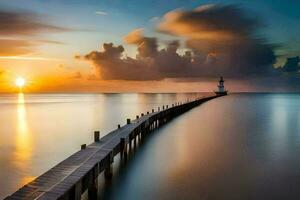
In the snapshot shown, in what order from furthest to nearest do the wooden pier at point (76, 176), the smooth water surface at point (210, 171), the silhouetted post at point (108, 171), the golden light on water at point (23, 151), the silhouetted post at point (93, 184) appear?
the golden light on water at point (23, 151)
the silhouetted post at point (108, 171)
the smooth water surface at point (210, 171)
the silhouetted post at point (93, 184)
the wooden pier at point (76, 176)

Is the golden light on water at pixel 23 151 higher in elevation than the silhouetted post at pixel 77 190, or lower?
lower

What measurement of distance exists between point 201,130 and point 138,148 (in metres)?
10.9

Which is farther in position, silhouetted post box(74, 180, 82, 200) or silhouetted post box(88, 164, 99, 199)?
silhouetted post box(88, 164, 99, 199)

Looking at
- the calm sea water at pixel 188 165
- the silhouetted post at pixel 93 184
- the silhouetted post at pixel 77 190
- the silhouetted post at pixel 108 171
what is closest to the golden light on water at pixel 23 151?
the calm sea water at pixel 188 165

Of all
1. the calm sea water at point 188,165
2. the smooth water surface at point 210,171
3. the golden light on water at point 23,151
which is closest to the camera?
the smooth water surface at point 210,171

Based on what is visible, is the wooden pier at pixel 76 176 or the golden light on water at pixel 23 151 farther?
the golden light on water at pixel 23 151

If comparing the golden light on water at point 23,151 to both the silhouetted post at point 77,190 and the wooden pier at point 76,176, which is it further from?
the silhouetted post at point 77,190

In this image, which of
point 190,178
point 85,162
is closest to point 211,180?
point 190,178

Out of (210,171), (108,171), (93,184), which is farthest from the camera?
(210,171)

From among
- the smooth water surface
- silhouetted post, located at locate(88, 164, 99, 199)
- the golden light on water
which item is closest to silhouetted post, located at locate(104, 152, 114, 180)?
the smooth water surface

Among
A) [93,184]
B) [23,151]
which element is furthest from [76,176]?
[23,151]

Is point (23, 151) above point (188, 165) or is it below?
below

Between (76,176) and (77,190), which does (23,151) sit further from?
→ (77,190)

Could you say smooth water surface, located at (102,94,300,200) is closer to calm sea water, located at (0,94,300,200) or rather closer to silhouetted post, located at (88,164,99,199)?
calm sea water, located at (0,94,300,200)
